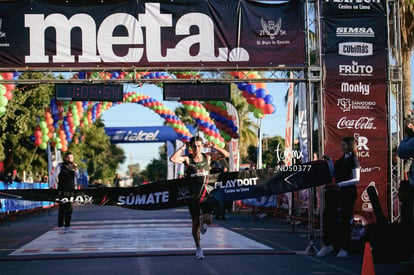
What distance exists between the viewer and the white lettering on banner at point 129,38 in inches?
451

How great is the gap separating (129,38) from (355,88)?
177 inches

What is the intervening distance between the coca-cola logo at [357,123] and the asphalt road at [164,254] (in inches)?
95.7

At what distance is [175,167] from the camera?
37.1m

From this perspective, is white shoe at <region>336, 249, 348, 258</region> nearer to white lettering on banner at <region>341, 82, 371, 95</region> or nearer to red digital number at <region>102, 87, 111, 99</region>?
white lettering on banner at <region>341, 82, 371, 95</region>

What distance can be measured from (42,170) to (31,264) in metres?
29.3

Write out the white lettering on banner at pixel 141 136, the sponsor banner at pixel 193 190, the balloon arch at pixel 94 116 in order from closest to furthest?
the sponsor banner at pixel 193 190, the balloon arch at pixel 94 116, the white lettering on banner at pixel 141 136

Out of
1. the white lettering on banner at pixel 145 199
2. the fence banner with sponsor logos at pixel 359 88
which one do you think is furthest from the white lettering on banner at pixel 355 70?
the white lettering on banner at pixel 145 199

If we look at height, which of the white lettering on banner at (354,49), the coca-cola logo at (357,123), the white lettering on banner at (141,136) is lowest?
the coca-cola logo at (357,123)

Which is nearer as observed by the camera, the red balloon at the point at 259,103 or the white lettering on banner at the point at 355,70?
the white lettering on banner at the point at 355,70

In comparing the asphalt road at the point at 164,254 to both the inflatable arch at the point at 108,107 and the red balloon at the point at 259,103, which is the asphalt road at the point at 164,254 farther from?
the inflatable arch at the point at 108,107

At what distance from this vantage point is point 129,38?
11539 millimetres

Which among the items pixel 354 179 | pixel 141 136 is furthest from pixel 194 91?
pixel 141 136

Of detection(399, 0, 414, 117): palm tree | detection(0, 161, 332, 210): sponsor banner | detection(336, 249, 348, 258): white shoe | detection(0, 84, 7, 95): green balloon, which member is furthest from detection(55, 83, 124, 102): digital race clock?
detection(399, 0, 414, 117): palm tree

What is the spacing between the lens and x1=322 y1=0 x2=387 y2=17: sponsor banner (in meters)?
11.4
